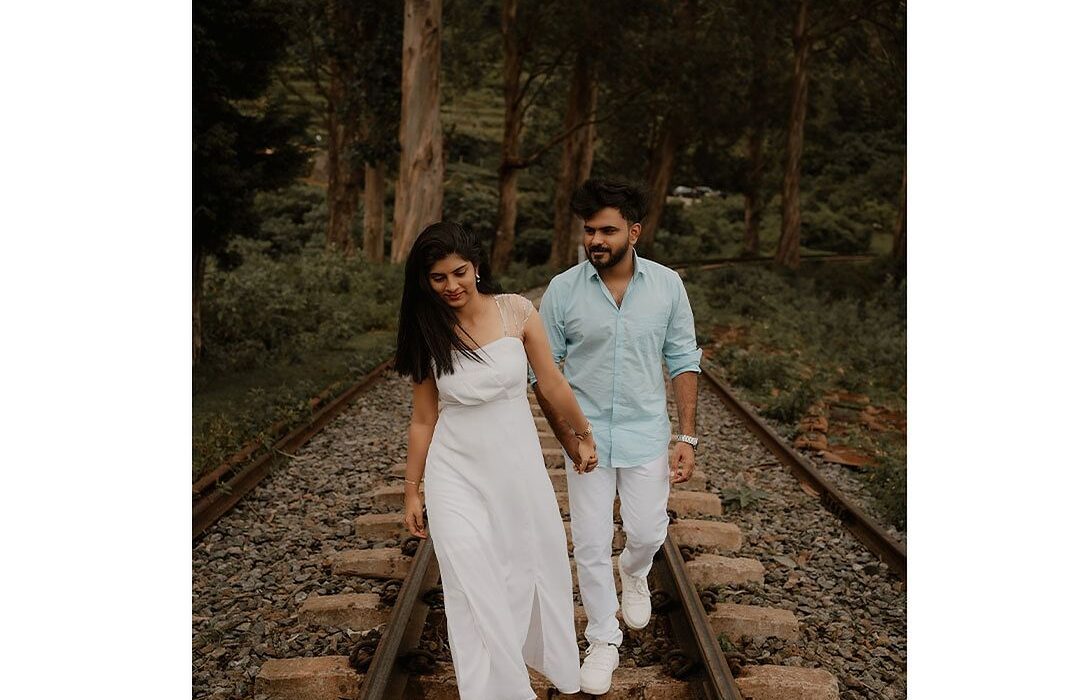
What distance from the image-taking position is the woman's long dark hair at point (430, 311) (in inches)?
133

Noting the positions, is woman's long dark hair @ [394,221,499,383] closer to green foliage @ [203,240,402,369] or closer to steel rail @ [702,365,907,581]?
steel rail @ [702,365,907,581]

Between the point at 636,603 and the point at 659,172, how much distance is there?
2834cm

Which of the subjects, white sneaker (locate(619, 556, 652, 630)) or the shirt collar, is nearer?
the shirt collar

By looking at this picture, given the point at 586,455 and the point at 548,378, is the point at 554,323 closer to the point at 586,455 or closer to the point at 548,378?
the point at 548,378

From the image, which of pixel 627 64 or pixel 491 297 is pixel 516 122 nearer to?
pixel 627 64

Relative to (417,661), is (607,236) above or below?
above

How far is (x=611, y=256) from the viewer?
12.9ft

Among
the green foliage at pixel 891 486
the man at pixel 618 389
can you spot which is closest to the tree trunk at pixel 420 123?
the green foliage at pixel 891 486

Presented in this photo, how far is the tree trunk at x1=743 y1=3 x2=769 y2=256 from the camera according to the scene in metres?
31.5

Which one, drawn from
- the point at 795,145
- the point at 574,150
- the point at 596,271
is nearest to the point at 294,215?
the point at 574,150

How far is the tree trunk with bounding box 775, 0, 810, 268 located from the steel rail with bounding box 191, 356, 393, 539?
22.7m

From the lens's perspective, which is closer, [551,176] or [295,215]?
[295,215]

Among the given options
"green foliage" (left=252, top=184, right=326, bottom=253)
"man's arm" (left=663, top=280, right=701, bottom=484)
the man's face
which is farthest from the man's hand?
"green foliage" (left=252, top=184, right=326, bottom=253)

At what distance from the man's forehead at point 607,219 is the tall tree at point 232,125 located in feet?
20.4
